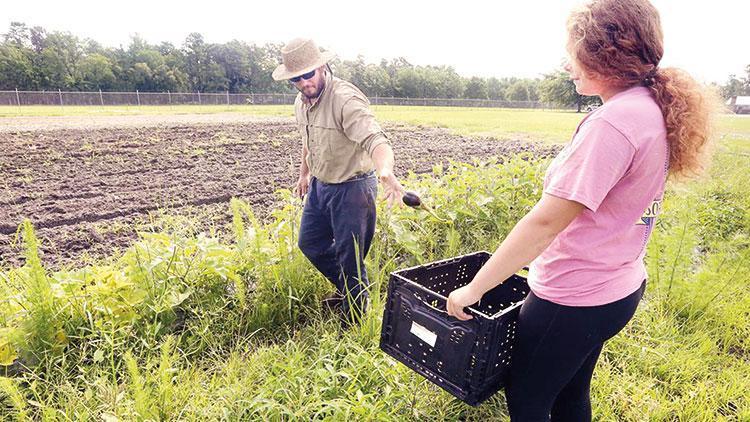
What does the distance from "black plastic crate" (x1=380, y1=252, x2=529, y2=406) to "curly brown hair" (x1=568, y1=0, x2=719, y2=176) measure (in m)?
0.77

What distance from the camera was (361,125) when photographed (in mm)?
2879


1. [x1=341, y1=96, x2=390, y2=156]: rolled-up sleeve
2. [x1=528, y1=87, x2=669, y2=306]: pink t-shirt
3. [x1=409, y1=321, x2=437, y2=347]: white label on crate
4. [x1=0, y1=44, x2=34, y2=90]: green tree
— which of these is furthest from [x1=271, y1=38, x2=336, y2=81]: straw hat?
[x1=0, y1=44, x2=34, y2=90]: green tree

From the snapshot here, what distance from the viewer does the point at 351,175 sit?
120 inches

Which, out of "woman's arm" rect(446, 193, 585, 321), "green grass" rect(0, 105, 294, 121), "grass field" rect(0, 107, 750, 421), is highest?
"woman's arm" rect(446, 193, 585, 321)

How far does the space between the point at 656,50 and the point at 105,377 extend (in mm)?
2770

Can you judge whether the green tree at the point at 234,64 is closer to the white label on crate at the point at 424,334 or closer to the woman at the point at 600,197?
the white label on crate at the point at 424,334

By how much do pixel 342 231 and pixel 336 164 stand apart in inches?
18.5

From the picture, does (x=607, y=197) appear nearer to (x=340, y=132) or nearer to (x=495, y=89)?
(x=340, y=132)

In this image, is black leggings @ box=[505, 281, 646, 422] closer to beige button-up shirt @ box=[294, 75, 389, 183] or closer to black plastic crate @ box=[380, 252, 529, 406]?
black plastic crate @ box=[380, 252, 529, 406]

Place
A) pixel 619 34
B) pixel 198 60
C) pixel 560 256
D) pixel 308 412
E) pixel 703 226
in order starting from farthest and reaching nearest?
1. pixel 198 60
2. pixel 703 226
3. pixel 308 412
4. pixel 560 256
5. pixel 619 34

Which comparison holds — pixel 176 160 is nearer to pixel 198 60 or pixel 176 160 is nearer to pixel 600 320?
pixel 600 320

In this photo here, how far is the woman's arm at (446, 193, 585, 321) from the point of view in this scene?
1.27m

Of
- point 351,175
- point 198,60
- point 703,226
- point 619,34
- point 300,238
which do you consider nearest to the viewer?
point 619,34

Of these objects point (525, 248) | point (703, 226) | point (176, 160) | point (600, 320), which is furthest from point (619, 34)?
point (176, 160)
